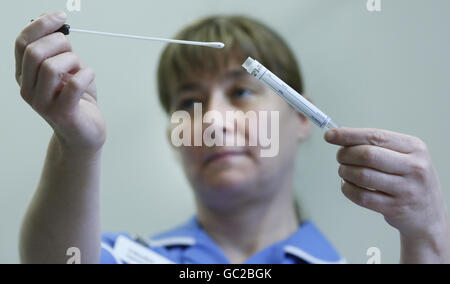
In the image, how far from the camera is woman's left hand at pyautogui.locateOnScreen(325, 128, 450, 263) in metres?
0.54

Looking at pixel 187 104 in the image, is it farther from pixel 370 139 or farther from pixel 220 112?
pixel 370 139

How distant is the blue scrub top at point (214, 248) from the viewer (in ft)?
2.68

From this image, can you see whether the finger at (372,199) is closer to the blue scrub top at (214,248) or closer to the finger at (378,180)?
the finger at (378,180)

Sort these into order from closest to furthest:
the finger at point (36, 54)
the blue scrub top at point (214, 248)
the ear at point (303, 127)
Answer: the finger at point (36, 54), the blue scrub top at point (214, 248), the ear at point (303, 127)

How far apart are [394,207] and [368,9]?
0.54m

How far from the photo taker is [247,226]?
896 mm

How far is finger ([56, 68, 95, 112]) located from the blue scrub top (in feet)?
1.06

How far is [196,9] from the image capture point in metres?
1.05

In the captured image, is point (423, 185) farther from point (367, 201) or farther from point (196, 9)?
point (196, 9)

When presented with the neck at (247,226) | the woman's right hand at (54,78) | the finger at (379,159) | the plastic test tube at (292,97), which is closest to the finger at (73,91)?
the woman's right hand at (54,78)

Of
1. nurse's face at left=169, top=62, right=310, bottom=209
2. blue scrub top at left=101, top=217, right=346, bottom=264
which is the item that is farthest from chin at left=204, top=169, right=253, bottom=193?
blue scrub top at left=101, top=217, right=346, bottom=264

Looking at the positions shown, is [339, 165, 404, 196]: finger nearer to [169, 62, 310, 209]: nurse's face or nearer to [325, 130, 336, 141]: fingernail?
[325, 130, 336, 141]: fingernail

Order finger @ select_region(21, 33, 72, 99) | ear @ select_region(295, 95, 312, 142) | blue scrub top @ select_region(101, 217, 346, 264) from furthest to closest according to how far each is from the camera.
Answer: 1. ear @ select_region(295, 95, 312, 142)
2. blue scrub top @ select_region(101, 217, 346, 264)
3. finger @ select_region(21, 33, 72, 99)
